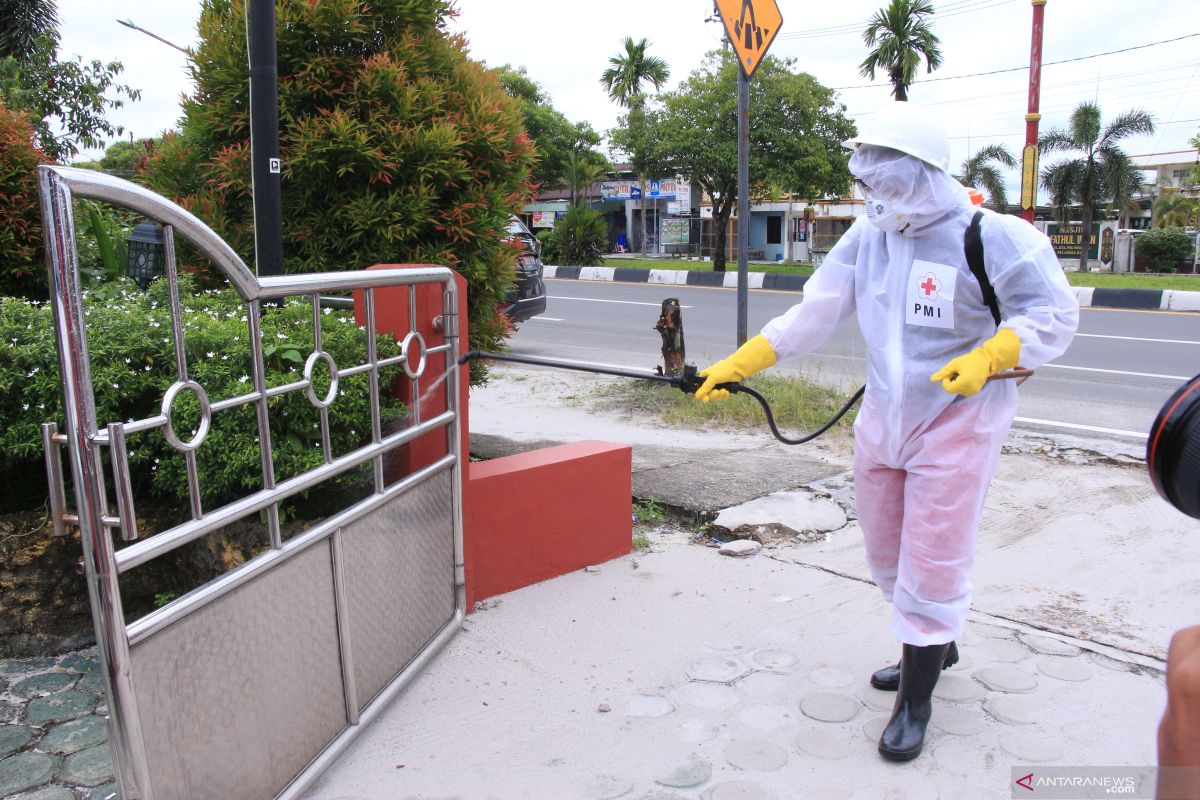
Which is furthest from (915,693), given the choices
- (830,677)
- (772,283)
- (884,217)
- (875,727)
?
(772,283)

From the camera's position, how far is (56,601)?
289 centimetres

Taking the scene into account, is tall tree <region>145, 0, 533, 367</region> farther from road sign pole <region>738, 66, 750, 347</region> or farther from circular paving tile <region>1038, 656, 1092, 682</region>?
circular paving tile <region>1038, 656, 1092, 682</region>

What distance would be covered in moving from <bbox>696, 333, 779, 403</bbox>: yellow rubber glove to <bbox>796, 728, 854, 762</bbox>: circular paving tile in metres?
0.96

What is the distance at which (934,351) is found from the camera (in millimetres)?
2490

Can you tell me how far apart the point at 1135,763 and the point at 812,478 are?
2.36m

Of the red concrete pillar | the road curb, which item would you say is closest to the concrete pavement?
the red concrete pillar

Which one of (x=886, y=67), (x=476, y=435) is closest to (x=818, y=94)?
(x=886, y=67)

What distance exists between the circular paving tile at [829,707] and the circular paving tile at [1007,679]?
11.0 inches

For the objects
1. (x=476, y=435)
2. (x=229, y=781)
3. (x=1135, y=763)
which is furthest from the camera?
(x=476, y=435)

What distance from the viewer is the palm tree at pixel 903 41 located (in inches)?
1070

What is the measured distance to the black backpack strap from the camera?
2406 millimetres

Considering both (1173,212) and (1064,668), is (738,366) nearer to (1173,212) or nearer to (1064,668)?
(1064,668)

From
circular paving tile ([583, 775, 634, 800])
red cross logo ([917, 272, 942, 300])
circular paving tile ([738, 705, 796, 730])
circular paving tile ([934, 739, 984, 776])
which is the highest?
red cross logo ([917, 272, 942, 300])

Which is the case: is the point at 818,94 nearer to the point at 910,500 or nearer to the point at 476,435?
the point at 476,435
